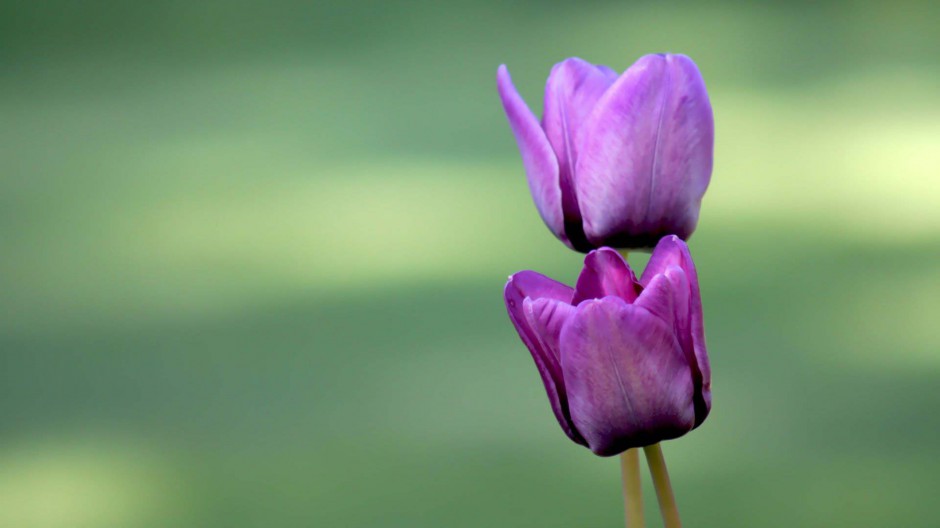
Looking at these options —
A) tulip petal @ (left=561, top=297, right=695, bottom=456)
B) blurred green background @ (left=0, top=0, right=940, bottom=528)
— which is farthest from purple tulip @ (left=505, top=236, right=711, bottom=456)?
blurred green background @ (left=0, top=0, right=940, bottom=528)

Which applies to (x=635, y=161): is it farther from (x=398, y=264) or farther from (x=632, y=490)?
(x=398, y=264)

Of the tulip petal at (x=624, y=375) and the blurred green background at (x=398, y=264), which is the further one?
the blurred green background at (x=398, y=264)

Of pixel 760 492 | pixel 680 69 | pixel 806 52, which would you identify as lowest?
pixel 760 492

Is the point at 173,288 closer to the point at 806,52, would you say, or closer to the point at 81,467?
the point at 81,467

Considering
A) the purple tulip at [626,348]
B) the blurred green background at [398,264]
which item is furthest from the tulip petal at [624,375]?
the blurred green background at [398,264]

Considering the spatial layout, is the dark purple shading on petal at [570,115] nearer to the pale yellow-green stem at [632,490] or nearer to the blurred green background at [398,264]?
the pale yellow-green stem at [632,490]

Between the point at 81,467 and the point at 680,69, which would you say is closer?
the point at 680,69

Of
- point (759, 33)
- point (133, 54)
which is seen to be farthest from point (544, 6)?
point (133, 54)

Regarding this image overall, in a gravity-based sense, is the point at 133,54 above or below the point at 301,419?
above
